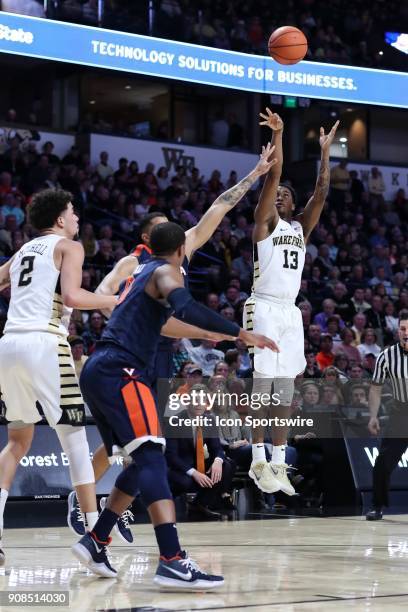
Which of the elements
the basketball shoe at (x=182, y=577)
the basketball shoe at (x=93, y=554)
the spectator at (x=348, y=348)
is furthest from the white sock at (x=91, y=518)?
the spectator at (x=348, y=348)

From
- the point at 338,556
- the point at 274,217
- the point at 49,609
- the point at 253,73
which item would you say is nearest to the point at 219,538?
the point at 338,556

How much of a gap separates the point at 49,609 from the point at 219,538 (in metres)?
3.53

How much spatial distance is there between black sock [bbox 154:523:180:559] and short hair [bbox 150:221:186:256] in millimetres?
1382

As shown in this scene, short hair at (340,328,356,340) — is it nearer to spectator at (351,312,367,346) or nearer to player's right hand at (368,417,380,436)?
spectator at (351,312,367,346)

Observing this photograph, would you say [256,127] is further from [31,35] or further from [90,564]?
[90,564]

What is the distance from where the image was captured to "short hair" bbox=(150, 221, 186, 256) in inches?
Result: 209

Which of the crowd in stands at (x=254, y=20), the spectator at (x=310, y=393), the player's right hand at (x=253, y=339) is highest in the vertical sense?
the crowd in stands at (x=254, y=20)

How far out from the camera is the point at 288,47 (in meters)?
7.89

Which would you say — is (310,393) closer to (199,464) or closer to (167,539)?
(199,464)

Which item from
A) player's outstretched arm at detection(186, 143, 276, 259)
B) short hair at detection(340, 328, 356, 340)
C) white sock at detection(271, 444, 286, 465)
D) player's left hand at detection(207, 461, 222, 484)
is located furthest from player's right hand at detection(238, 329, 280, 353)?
short hair at detection(340, 328, 356, 340)

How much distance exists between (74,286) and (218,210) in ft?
5.36

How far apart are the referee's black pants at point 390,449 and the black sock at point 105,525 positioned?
15.7 ft

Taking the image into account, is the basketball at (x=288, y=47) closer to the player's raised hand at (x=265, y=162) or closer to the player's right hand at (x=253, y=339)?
the player's raised hand at (x=265, y=162)

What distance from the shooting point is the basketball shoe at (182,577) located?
5035 mm
